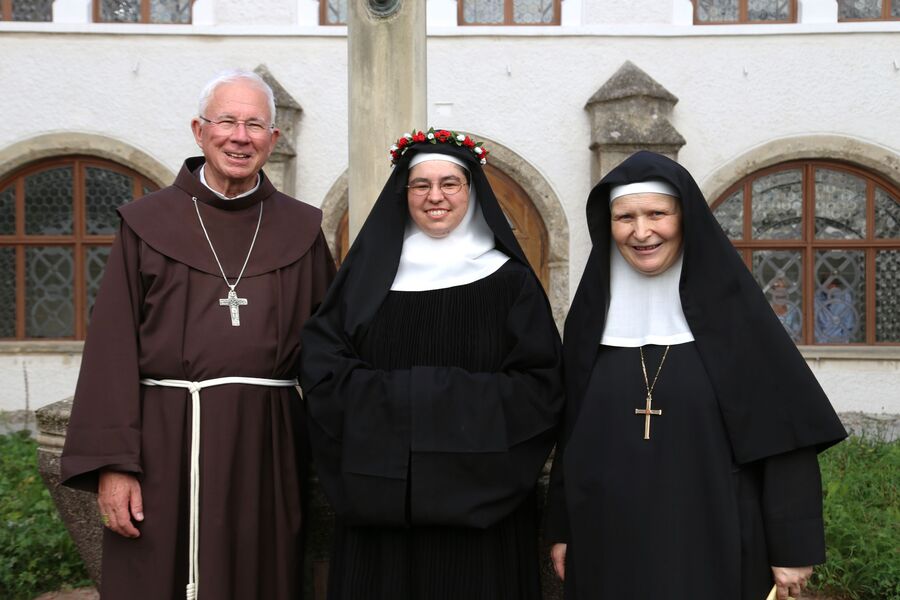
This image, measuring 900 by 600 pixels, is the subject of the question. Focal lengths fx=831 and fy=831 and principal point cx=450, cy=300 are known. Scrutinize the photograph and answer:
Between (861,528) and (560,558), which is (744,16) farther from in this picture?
(560,558)

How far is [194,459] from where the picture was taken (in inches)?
101

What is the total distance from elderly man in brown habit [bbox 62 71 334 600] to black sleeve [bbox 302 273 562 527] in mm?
290

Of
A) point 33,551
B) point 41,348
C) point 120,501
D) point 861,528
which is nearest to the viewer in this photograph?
point 120,501

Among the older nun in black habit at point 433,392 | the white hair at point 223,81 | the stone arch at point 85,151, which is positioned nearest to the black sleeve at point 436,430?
the older nun in black habit at point 433,392

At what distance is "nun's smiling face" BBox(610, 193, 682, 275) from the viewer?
2.38m

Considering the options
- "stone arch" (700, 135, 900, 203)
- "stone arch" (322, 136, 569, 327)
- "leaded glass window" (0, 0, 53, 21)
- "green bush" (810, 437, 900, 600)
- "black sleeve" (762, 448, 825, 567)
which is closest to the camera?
"black sleeve" (762, 448, 825, 567)

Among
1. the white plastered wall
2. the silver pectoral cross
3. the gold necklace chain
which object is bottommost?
the gold necklace chain

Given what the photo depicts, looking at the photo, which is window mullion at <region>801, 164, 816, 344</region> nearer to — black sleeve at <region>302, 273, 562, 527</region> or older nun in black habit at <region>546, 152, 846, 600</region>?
older nun in black habit at <region>546, 152, 846, 600</region>

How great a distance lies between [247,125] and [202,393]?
0.87m

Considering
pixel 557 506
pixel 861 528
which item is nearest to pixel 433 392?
pixel 557 506

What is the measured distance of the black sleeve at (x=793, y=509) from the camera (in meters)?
2.27

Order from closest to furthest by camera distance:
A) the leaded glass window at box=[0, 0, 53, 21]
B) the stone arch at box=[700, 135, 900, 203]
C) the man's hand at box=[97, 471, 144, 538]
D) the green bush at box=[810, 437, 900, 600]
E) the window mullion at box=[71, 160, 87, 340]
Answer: the man's hand at box=[97, 471, 144, 538]
the green bush at box=[810, 437, 900, 600]
the stone arch at box=[700, 135, 900, 203]
the leaded glass window at box=[0, 0, 53, 21]
the window mullion at box=[71, 160, 87, 340]

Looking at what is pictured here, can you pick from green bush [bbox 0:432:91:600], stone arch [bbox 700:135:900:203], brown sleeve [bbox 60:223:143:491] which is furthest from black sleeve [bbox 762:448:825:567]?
stone arch [bbox 700:135:900:203]

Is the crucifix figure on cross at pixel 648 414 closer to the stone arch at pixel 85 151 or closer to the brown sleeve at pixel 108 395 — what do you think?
the brown sleeve at pixel 108 395
